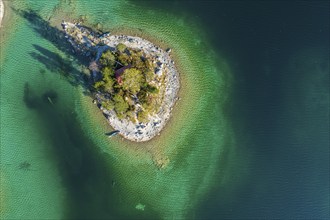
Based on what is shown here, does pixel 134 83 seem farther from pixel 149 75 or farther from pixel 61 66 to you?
pixel 61 66

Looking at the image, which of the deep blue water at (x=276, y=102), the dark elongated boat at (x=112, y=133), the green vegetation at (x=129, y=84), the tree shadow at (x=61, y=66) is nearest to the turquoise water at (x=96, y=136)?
the tree shadow at (x=61, y=66)

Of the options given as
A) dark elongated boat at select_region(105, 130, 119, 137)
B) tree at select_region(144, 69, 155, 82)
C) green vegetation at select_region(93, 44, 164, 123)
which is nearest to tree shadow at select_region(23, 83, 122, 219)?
dark elongated boat at select_region(105, 130, 119, 137)

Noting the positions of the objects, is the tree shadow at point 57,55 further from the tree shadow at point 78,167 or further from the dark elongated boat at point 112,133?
the dark elongated boat at point 112,133

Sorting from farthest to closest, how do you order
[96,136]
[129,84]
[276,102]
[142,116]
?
[276,102]
[96,136]
[142,116]
[129,84]

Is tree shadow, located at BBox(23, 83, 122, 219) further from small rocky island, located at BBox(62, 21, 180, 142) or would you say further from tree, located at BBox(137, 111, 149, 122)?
tree, located at BBox(137, 111, 149, 122)

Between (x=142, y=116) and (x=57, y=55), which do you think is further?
(x=57, y=55)

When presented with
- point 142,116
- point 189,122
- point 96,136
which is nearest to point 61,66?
point 96,136

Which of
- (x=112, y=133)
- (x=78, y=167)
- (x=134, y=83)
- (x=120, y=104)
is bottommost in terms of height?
(x=78, y=167)
